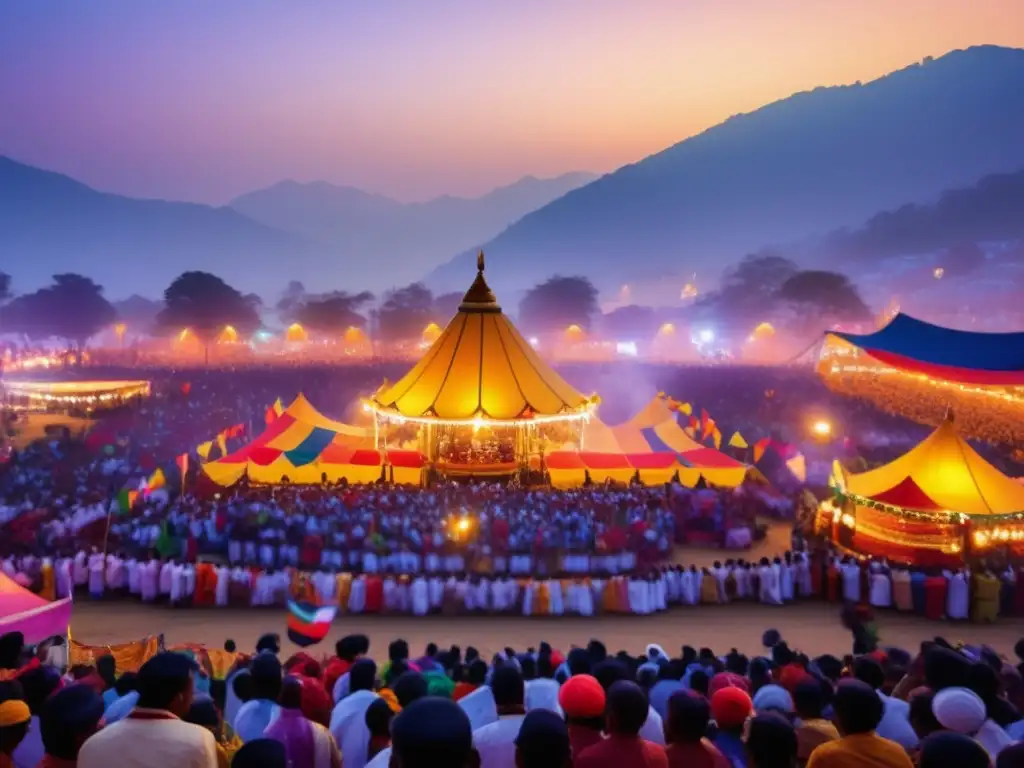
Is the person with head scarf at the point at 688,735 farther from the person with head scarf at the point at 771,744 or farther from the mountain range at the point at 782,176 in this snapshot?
the mountain range at the point at 782,176

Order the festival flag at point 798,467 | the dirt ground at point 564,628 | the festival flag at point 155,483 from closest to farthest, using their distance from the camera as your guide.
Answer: the dirt ground at point 564,628 < the festival flag at point 155,483 < the festival flag at point 798,467

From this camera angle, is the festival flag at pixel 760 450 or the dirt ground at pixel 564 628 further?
the festival flag at pixel 760 450

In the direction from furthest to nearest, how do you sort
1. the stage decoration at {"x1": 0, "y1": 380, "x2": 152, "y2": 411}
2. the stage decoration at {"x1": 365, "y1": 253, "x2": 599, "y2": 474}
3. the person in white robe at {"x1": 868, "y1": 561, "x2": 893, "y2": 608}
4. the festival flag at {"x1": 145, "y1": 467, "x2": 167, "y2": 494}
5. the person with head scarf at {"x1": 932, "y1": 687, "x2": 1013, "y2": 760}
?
the stage decoration at {"x1": 0, "y1": 380, "x2": 152, "y2": 411} → the festival flag at {"x1": 145, "y1": 467, "x2": 167, "y2": 494} → the stage decoration at {"x1": 365, "y1": 253, "x2": 599, "y2": 474} → the person in white robe at {"x1": 868, "y1": 561, "x2": 893, "y2": 608} → the person with head scarf at {"x1": 932, "y1": 687, "x2": 1013, "y2": 760}

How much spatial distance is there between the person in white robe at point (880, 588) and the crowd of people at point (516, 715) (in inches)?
197

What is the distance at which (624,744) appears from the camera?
3.44 m

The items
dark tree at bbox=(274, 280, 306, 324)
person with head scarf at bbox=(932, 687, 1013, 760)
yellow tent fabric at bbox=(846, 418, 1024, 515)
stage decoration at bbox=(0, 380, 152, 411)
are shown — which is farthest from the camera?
dark tree at bbox=(274, 280, 306, 324)

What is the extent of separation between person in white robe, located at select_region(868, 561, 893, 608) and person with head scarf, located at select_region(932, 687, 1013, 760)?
25.6 ft

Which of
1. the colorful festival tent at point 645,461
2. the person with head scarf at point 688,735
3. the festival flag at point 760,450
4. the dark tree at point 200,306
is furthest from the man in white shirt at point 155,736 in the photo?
the dark tree at point 200,306

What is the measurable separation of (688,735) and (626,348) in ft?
204

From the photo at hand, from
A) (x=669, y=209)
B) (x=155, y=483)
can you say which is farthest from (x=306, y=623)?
(x=669, y=209)

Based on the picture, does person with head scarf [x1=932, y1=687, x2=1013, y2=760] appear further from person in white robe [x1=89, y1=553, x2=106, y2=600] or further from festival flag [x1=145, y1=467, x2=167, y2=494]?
festival flag [x1=145, y1=467, x2=167, y2=494]

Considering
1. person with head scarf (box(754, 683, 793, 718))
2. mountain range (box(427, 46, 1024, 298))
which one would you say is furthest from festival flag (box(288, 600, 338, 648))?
mountain range (box(427, 46, 1024, 298))

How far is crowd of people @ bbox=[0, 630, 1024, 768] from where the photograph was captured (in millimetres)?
2980

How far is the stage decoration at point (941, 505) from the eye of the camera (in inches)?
490
